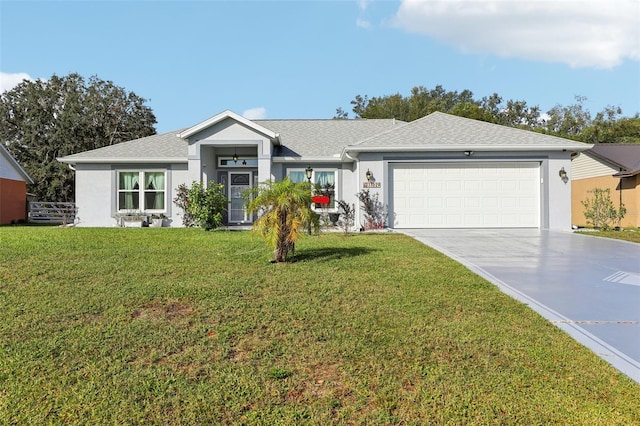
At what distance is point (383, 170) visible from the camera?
14.2 m

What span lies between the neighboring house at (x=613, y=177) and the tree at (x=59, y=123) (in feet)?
119

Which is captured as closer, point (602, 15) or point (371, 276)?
point (371, 276)

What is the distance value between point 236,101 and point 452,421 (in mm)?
20452

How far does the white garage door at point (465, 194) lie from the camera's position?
14.3m

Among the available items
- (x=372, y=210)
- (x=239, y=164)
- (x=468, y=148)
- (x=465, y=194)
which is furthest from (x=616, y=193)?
(x=239, y=164)

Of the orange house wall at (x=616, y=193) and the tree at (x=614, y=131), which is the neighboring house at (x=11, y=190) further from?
the tree at (x=614, y=131)

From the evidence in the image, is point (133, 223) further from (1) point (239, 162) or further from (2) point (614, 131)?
(2) point (614, 131)

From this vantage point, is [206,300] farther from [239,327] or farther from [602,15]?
[602,15]

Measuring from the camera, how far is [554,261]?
8023 mm

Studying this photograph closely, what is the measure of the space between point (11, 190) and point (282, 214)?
22.7m

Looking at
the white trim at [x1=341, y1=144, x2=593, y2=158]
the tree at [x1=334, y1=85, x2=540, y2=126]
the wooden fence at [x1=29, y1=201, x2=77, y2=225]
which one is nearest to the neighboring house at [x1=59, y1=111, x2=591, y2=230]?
the white trim at [x1=341, y1=144, x2=593, y2=158]

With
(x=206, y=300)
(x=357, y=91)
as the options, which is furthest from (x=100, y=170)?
(x=357, y=91)

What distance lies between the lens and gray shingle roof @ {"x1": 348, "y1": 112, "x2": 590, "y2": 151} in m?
14.0

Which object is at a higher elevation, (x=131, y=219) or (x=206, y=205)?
(x=206, y=205)
